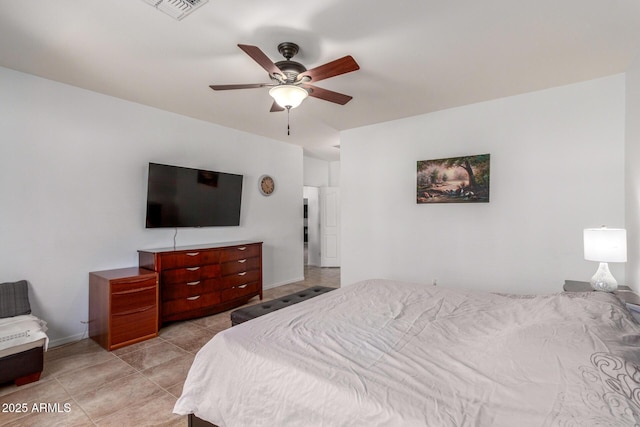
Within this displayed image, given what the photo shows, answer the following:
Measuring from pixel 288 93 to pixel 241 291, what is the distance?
3.01 metres

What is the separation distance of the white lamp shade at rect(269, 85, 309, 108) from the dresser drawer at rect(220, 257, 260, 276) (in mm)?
2549

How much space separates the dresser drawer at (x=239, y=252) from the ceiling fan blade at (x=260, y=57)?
259 cm

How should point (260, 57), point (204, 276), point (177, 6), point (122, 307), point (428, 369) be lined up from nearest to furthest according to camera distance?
point (428, 369) < point (177, 6) < point (260, 57) < point (122, 307) < point (204, 276)

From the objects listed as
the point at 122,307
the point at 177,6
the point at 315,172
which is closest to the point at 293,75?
the point at 177,6

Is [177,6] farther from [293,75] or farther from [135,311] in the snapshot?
[135,311]

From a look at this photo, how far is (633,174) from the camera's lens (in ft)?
8.39

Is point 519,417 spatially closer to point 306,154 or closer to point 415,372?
point 415,372

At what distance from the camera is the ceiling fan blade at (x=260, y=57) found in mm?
1909

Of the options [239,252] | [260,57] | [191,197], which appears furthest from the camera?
[239,252]

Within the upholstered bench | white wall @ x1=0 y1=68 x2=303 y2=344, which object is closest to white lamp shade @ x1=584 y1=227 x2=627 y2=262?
the upholstered bench

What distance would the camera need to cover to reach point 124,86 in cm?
316

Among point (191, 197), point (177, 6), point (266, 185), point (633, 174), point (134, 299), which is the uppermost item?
point (177, 6)

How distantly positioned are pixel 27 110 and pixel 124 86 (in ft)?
2.90

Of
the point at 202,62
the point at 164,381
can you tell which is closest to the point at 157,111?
the point at 202,62
